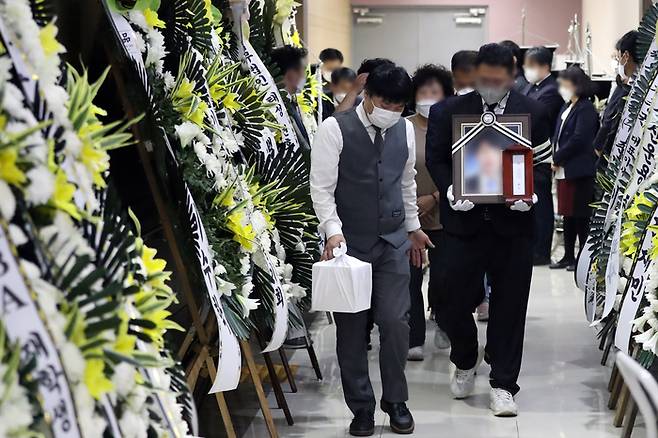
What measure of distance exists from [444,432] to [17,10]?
284cm

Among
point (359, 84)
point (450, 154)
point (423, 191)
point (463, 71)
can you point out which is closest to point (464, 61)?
point (463, 71)

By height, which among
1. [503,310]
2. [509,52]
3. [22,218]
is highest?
[509,52]

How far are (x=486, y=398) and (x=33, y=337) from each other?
3350 mm

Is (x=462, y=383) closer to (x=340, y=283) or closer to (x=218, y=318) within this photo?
(x=340, y=283)

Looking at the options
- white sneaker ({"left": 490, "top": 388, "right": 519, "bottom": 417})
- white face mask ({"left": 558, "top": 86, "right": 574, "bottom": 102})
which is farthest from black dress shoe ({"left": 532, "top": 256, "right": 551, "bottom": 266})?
white sneaker ({"left": 490, "top": 388, "right": 519, "bottom": 417})

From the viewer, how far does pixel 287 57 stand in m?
5.54

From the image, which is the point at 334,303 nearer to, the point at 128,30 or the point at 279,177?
the point at 279,177

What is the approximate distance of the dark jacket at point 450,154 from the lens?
4.46m

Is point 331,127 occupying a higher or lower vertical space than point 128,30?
lower

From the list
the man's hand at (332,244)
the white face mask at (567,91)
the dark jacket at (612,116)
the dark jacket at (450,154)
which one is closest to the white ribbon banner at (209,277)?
the man's hand at (332,244)

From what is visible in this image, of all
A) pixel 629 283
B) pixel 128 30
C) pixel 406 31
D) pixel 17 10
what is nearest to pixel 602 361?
pixel 629 283

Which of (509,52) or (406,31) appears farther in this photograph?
(406,31)

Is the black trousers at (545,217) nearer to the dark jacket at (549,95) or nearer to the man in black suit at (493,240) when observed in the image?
the dark jacket at (549,95)

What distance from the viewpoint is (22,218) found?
1.88 metres
